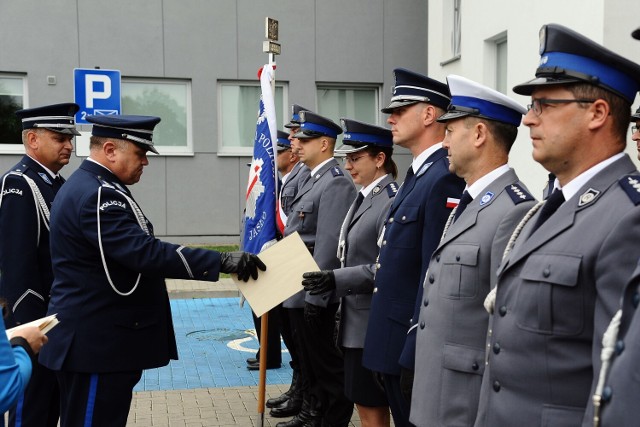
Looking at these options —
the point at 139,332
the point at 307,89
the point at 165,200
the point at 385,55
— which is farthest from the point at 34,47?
the point at 139,332

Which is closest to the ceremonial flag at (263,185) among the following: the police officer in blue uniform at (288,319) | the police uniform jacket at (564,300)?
the police officer in blue uniform at (288,319)

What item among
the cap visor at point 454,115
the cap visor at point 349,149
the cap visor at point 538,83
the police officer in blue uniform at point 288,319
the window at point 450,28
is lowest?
the police officer in blue uniform at point 288,319

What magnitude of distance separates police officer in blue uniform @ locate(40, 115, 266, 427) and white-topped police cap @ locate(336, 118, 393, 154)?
1409 millimetres

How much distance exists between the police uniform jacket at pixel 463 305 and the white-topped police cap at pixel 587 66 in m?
0.66

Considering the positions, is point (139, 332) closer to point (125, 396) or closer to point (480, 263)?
point (125, 396)

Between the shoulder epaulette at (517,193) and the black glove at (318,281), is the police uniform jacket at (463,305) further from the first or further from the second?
the black glove at (318,281)

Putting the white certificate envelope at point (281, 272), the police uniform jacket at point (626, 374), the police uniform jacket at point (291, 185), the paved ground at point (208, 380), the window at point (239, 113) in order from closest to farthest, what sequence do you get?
the police uniform jacket at point (626, 374) → the white certificate envelope at point (281, 272) → the paved ground at point (208, 380) → the police uniform jacket at point (291, 185) → the window at point (239, 113)

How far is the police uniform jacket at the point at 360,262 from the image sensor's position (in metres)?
4.38

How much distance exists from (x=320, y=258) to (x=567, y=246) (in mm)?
3271

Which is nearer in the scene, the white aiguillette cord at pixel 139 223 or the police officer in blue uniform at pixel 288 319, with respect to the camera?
the white aiguillette cord at pixel 139 223

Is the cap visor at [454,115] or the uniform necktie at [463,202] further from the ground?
the cap visor at [454,115]

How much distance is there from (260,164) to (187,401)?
212cm

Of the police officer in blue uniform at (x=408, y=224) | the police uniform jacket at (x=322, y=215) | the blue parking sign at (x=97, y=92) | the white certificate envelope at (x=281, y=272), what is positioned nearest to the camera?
the police officer in blue uniform at (x=408, y=224)

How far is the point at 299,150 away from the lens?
20.0 feet
